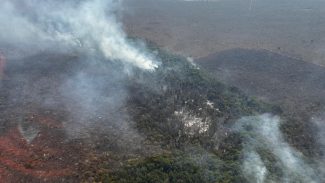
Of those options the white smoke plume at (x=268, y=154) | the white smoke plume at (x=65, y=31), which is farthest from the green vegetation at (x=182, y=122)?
the white smoke plume at (x=65, y=31)

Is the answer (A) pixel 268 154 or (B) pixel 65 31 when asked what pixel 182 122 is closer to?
(A) pixel 268 154

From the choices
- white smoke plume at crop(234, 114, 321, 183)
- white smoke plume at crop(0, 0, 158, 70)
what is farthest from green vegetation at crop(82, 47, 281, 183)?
white smoke plume at crop(0, 0, 158, 70)

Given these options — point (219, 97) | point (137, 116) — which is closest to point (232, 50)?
point (219, 97)

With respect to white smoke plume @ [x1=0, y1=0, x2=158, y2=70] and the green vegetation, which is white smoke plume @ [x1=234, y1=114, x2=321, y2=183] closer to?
the green vegetation

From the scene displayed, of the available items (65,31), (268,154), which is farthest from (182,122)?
(65,31)

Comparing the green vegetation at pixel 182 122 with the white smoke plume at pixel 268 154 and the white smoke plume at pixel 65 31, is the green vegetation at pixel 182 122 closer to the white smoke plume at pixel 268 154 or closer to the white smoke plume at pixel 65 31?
the white smoke plume at pixel 268 154
